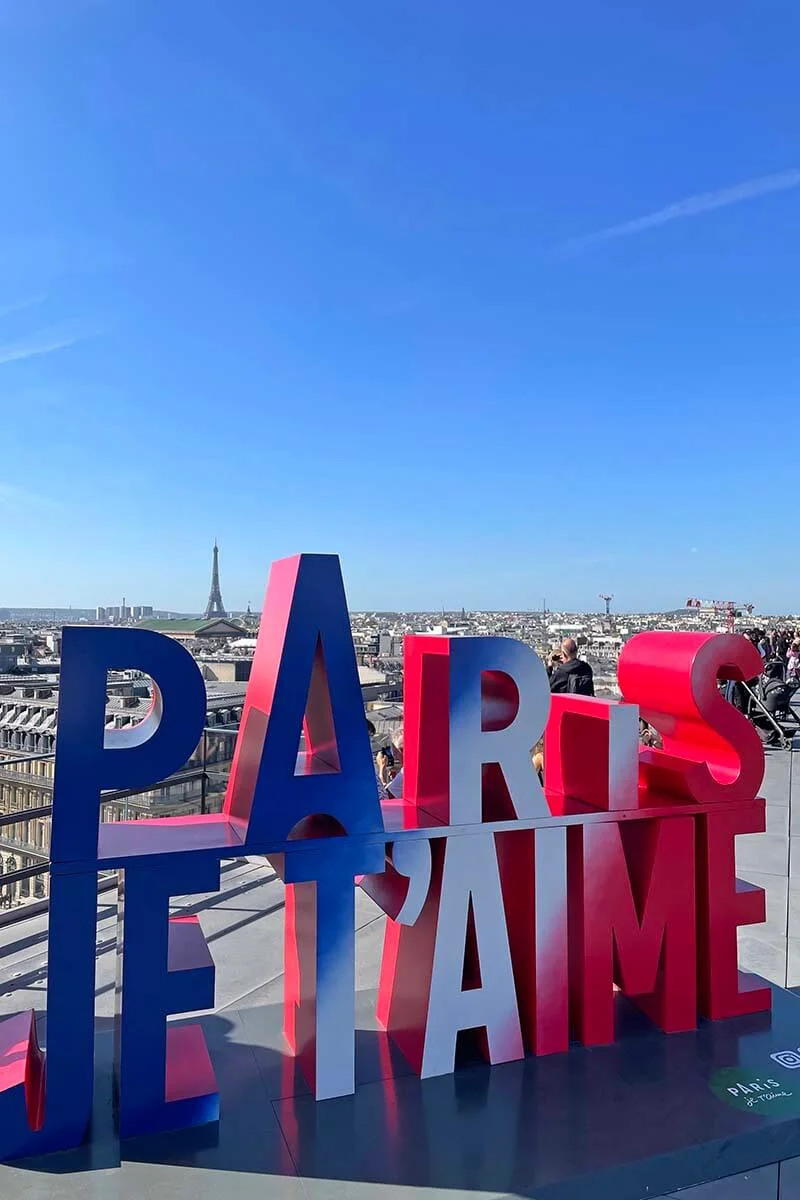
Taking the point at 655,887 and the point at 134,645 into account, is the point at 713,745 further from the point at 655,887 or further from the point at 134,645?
the point at 134,645

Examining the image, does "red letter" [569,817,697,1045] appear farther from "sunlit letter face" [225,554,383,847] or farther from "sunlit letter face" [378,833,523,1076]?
"sunlit letter face" [225,554,383,847]

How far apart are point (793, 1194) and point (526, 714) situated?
2.16 meters

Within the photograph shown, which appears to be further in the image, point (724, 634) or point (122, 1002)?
point (724, 634)

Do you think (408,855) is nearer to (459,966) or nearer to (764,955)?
(459,966)

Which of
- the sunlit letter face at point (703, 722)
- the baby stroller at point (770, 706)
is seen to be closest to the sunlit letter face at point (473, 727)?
the sunlit letter face at point (703, 722)

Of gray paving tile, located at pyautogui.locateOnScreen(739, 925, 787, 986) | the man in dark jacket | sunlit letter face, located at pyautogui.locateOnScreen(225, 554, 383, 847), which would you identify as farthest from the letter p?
the man in dark jacket

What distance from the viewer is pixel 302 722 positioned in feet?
11.6

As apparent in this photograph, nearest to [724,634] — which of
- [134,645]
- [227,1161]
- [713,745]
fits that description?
[713,745]

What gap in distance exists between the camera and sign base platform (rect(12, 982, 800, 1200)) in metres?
2.88

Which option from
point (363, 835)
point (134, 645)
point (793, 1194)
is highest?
point (134, 645)

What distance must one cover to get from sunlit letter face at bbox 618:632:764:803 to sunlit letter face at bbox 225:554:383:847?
176 centimetres

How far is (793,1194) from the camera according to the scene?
10.1 feet

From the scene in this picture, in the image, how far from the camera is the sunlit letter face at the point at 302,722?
11.0 feet

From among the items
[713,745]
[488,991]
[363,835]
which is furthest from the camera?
[713,745]
